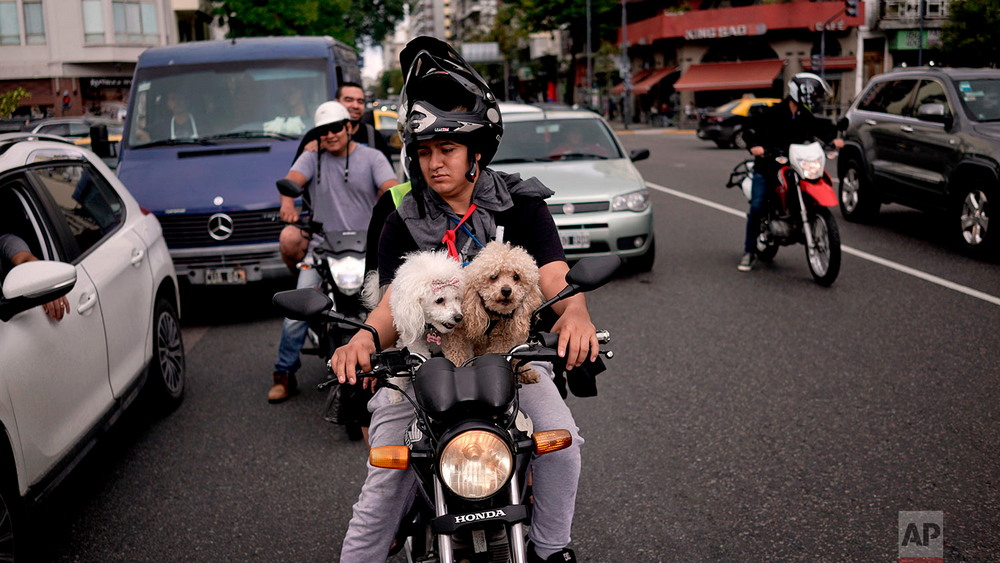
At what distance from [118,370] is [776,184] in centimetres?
675

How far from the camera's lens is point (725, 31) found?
51.9 metres

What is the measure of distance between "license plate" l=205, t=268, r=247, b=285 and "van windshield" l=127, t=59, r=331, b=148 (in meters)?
1.70

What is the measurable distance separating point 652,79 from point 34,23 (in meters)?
34.4

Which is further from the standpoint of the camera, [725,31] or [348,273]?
[725,31]

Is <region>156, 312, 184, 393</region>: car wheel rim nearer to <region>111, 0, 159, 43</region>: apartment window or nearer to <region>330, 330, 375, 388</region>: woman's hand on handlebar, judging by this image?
<region>330, 330, 375, 388</region>: woman's hand on handlebar

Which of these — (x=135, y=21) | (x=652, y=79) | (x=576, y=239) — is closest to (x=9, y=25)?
(x=135, y=21)

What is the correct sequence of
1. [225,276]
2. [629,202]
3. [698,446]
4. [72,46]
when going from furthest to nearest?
[72,46]
[629,202]
[225,276]
[698,446]

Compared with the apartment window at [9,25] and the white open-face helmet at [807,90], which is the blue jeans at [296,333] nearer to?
the white open-face helmet at [807,90]

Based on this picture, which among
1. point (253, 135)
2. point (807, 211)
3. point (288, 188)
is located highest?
point (253, 135)

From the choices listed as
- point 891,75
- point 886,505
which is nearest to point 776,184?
point 891,75

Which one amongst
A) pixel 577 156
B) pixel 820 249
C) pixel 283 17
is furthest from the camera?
pixel 283 17

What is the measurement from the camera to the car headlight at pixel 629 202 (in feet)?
30.9

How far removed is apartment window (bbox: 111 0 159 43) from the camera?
161ft

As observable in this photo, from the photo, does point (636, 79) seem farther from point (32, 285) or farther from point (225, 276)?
point (32, 285)
